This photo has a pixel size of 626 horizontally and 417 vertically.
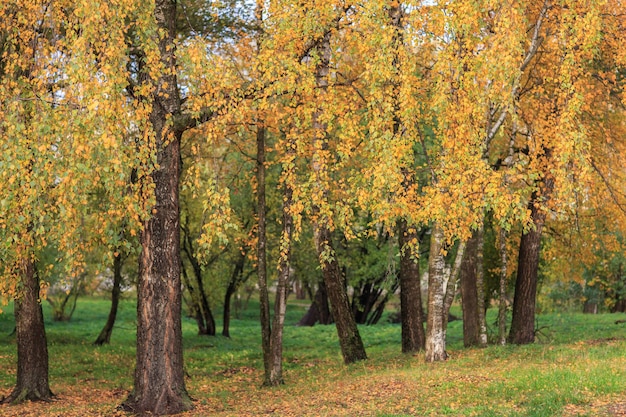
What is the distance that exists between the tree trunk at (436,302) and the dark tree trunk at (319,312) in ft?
76.6

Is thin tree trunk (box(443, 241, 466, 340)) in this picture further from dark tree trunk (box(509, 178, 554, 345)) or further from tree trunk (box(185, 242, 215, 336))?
tree trunk (box(185, 242, 215, 336))

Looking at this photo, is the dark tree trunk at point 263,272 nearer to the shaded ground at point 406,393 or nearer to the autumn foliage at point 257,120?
the autumn foliage at point 257,120

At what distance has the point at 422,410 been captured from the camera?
13164 mm

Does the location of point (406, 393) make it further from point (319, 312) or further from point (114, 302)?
point (319, 312)

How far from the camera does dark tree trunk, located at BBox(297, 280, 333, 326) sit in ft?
145

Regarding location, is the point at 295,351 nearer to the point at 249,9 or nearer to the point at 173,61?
the point at 249,9

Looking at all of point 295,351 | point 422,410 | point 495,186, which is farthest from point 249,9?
point 295,351

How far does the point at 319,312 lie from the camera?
148 feet

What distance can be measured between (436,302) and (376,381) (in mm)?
3099

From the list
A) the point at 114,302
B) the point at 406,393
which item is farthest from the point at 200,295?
the point at 406,393

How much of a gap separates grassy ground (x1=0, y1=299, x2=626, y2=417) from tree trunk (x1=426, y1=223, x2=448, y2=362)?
17.6 inches

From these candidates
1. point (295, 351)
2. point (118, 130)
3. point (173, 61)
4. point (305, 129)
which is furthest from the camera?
point (295, 351)

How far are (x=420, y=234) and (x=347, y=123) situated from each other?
2029cm

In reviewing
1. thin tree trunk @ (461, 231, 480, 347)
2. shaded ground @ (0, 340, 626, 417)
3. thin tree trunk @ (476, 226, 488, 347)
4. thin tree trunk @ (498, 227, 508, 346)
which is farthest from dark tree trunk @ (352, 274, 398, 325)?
shaded ground @ (0, 340, 626, 417)
